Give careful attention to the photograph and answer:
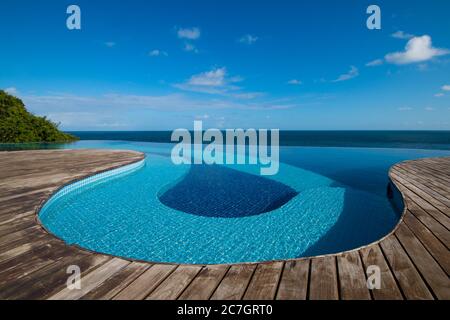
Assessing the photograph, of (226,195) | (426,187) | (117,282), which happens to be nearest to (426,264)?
(117,282)

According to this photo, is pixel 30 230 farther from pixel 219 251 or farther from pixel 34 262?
pixel 219 251

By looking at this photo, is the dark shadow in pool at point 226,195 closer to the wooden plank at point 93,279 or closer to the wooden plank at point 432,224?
the wooden plank at point 432,224

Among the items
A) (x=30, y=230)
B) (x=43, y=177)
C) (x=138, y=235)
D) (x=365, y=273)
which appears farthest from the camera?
(x=43, y=177)

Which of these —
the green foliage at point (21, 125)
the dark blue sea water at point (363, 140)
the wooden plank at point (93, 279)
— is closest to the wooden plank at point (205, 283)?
the wooden plank at point (93, 279)

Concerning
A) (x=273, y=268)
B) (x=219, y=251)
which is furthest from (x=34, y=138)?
(x=273, y=268)

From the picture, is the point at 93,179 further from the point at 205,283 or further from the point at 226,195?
the point at 205,283
